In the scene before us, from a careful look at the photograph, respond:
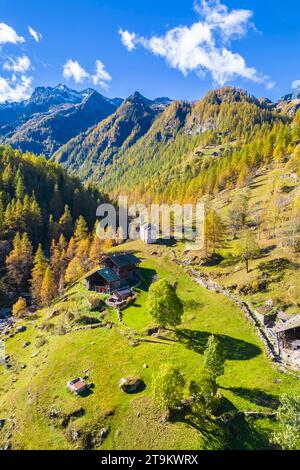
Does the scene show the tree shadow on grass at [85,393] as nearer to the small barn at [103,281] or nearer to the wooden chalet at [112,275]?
the wooden chalet at [112,275]

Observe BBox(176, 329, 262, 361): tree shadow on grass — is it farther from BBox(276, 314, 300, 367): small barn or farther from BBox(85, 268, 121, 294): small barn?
BBox(85, 268, 121, 294): small barn

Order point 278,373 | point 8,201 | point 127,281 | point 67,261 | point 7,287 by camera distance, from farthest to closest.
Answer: point 8,201 → point 67,261 → point 7,287 → point 127,281 → point 278,373

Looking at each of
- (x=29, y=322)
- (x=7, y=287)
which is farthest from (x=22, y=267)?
(x=29, y=322)

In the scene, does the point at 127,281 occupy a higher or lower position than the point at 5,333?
higher

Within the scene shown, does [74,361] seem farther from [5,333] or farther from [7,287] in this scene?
[7,287]

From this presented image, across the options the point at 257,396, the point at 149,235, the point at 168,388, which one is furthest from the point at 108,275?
the point at 257,396
